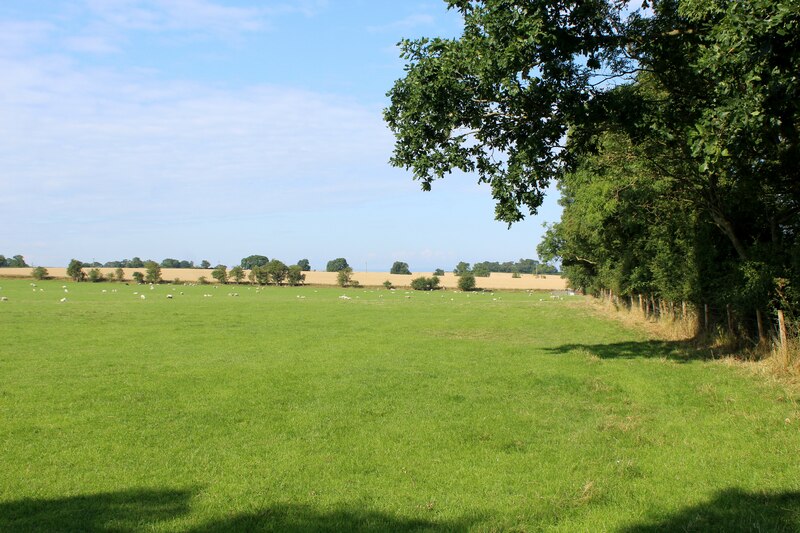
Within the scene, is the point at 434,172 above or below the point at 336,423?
above

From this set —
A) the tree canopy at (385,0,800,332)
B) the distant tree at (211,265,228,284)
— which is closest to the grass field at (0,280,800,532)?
the tree canopy at (385,0,800,332)

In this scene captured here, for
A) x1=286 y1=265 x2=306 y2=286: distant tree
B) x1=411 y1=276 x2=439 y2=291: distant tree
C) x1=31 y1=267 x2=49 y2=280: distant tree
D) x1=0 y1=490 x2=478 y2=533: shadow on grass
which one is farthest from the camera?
x1=286 y1=265 x2=306 y2=286: distant tree

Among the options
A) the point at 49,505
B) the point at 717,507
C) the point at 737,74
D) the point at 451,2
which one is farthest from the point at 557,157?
the point at 49,505

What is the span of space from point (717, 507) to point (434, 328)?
29.5m

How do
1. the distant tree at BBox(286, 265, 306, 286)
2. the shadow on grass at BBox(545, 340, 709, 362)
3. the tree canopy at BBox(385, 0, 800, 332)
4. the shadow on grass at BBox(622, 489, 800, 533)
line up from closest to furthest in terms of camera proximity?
the shadow on grass at BBox(622, 489, 800, 533) → the tree canopy at BBox(385, 0, 800, 332) → the shadow on grass at BBox(545, 340, 709, 362) → the distant tree at BBox(286, 265, 306, 286)

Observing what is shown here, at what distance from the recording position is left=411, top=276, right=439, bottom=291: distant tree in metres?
136

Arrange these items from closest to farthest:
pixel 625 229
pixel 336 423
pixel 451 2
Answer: pixel 336 423, pixel 451 2, pixel 625 229

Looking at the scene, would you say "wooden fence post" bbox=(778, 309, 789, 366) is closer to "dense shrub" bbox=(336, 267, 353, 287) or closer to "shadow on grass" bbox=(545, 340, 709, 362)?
"shadow on grass" bbox=(545, 340, 709, 362)

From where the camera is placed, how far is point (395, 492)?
8.18 m

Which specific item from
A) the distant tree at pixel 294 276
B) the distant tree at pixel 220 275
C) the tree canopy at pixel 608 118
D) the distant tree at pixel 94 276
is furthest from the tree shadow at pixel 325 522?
the distant tree at pixel 94 276

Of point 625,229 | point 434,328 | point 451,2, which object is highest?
point 451,2

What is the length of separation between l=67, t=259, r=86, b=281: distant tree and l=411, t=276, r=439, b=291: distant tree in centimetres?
7422

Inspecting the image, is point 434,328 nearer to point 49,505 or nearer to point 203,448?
point 203,448

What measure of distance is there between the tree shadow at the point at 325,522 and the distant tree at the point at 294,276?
435 ft
